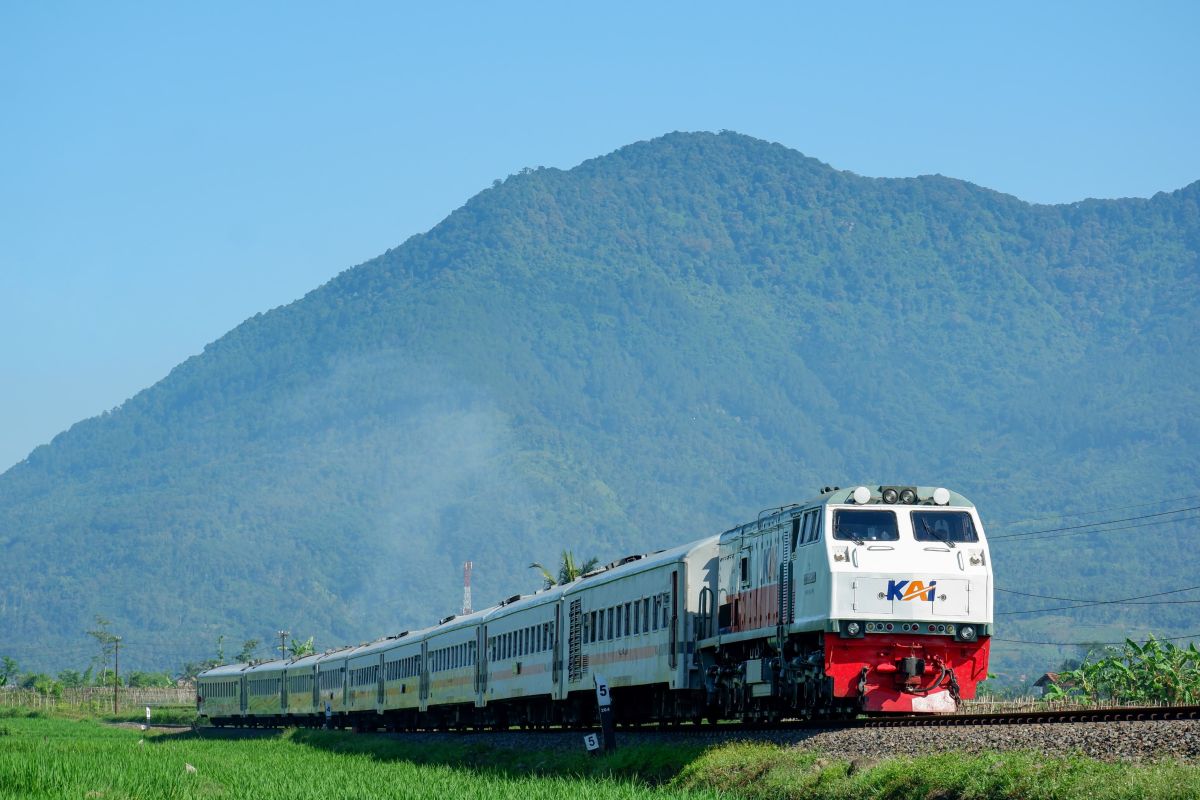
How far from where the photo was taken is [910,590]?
2700 centimetres

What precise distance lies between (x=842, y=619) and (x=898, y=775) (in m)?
5.05

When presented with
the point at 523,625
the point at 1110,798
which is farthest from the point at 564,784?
the point at 523,625

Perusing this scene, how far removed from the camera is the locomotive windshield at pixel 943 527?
27.6 meters

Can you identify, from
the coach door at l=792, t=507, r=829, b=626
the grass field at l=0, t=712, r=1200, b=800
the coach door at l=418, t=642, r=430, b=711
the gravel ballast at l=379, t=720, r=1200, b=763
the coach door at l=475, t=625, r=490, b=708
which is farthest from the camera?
the coach door at l=418, t=642, r=430, b=711

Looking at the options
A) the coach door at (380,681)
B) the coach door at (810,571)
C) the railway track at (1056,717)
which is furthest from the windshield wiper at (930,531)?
the coach door at (380,681)

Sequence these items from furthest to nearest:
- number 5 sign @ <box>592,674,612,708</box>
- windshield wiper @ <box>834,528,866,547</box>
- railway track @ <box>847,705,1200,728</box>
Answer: number 5 sign @ <box>592,674,612,708</box>, windshield wiper @ <box>834,528,866,547</box>, railway track @ <box>847,705,1200,728</box>

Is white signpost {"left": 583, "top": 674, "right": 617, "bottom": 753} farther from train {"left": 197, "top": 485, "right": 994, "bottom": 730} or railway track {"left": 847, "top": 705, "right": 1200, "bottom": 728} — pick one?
railway track {"left": 847, "top": 705, "right": 1200, "bottom": 728}

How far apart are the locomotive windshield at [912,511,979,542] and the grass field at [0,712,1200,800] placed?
4086mm

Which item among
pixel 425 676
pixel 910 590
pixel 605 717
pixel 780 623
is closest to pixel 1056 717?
pixel 910 590

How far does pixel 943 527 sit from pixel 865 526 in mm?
1253

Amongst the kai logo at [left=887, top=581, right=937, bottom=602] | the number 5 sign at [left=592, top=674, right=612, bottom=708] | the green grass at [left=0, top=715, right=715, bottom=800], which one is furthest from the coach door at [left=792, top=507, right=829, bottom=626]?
the number 5 sign at [left=592, top=674, right=612, bottom=708]

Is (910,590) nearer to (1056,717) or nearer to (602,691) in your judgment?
(1056,717)

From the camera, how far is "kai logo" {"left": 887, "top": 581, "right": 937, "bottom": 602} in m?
27.0

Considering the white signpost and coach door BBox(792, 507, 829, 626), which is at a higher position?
coach door BBox(792, 507, 829, 626)
